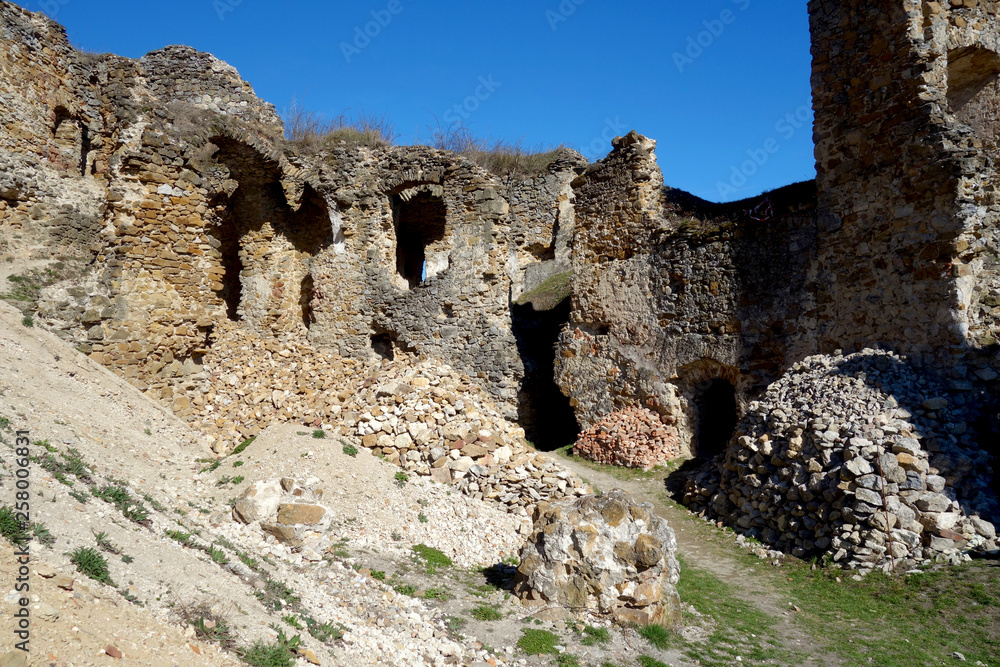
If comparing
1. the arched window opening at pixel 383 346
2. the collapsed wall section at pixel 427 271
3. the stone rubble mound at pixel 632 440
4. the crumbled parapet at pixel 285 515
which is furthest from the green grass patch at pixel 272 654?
the arched window opening at pixel 383 346

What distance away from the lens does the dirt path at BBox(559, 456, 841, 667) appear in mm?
5598

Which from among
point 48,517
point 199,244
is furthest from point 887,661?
point 199,244

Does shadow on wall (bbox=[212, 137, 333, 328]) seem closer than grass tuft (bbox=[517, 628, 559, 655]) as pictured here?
No

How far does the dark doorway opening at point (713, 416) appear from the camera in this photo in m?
11.6

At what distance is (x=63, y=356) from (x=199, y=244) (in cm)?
305

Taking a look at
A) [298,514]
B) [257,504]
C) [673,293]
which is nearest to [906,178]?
[673,293]

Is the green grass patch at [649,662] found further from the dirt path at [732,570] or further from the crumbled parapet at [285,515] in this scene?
the crumbled parapet at [285,515]

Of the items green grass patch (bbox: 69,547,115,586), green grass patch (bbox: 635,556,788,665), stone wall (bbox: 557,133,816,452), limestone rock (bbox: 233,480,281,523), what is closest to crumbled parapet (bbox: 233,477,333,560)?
limestone rock (bbox: 233,480,281,523)

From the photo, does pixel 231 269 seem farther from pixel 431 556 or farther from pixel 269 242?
pixel 431 556

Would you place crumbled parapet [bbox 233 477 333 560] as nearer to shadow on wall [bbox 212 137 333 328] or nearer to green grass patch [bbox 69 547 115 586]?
green grass patch [bbox 69 547 115 586]

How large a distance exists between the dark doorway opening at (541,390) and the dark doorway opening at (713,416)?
2.72 m

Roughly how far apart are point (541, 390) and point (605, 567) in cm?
830

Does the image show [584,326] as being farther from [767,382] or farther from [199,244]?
[199,244]

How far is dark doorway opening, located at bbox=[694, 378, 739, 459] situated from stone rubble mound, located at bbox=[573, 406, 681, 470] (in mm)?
482
